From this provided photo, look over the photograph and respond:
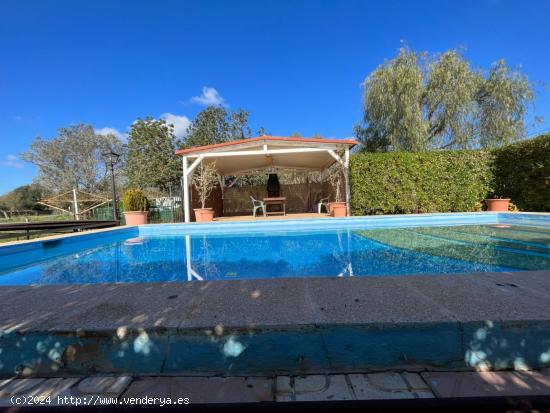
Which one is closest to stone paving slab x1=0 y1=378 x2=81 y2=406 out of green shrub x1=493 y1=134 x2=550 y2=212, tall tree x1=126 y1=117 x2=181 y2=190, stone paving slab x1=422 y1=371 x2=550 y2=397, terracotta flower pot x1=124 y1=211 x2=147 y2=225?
stone paving slab x1=422 y1=371 x2=550 y2=397

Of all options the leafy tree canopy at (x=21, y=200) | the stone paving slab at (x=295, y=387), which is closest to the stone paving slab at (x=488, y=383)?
the stone paving slab at (x=295, y=387)

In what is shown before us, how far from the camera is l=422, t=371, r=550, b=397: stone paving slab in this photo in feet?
4.55

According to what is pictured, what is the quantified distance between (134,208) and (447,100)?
1588 centimetres

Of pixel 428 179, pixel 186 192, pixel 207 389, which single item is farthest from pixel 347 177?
pixel 207 389

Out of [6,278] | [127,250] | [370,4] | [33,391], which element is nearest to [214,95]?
[370,4]

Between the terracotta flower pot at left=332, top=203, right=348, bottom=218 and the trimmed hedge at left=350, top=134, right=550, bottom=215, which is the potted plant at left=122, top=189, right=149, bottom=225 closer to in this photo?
the terracotta flower pot at left=332, top=203, right=348, bottom=218

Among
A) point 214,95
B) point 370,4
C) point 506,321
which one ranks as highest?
point 214,95

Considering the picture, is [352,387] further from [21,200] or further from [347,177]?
[21,200]

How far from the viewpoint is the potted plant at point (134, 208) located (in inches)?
407

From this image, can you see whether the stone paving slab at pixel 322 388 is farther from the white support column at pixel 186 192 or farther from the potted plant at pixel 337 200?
the white support column at pixel 186 192

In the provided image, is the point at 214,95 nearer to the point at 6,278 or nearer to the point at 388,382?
the point at 6,278

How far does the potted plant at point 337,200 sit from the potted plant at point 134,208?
737 centimetres

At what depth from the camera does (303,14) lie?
12.3 m

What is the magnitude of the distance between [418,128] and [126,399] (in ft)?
51.9
